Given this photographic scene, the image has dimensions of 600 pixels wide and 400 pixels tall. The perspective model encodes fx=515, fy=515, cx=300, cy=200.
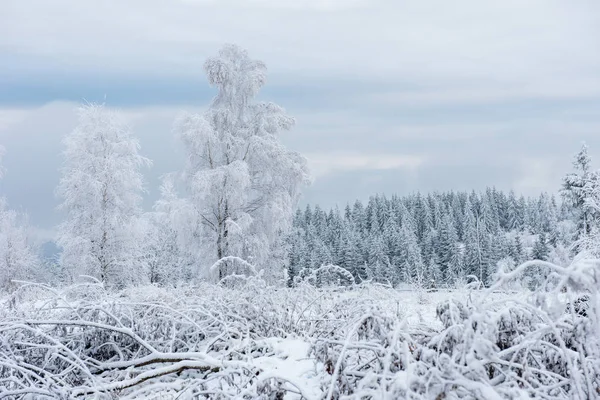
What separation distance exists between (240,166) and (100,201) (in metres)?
5.16

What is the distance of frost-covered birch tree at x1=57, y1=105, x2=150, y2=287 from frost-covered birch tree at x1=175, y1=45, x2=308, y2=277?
2619mm

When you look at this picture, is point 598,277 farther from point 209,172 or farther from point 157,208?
point 157,208

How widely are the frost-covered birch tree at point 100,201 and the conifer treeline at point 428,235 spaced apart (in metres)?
31.6

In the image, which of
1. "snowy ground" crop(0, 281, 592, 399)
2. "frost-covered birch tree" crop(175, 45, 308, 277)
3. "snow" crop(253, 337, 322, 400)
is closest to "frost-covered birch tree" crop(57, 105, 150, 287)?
"frost-covered birch tree" crop(175, 45, 308, 277)

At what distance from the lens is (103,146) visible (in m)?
18.0

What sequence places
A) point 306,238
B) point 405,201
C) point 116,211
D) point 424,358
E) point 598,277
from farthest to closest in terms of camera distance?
point 405,201
point 306,238
point 116,211
point 424,358
point 598,277

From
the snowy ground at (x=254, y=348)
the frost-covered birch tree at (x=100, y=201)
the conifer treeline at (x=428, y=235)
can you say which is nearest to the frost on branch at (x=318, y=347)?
the snowy ground at (x=254, y=348)

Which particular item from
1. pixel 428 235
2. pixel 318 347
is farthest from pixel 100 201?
pixel 428 235

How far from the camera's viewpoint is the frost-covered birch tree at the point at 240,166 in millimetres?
16344

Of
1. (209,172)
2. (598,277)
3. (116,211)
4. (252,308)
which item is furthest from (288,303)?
(116,211)

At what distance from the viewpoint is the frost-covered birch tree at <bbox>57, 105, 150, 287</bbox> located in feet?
56.1

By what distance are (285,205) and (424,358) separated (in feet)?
47.2

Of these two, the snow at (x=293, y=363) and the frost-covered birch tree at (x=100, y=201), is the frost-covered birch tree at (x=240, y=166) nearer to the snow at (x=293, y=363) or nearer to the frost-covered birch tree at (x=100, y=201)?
the frost-covered birch tree at (x=100, y=201)

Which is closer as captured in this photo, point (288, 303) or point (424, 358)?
point (424, 358)
